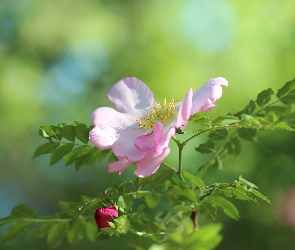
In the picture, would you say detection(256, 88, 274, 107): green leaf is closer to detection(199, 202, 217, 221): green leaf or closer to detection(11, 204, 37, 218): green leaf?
detection(199, 202, 217, 221): green leaf

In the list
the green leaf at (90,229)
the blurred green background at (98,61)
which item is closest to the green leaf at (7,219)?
the green leaf at (90,229)

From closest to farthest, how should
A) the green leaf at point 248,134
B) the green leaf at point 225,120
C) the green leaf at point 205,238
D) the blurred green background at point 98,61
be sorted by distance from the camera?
the green leaf at point 205,238 < the green leaf at point 225,120 < the green leaf at point 248,134 < the blurred green background at point 98,61

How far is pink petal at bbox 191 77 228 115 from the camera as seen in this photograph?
2.29 ft

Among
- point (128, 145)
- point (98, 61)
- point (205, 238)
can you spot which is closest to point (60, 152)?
point (128, 145)

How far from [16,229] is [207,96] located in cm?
33

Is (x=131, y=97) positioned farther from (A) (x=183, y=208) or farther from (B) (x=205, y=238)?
(B) (x=205, y=238)

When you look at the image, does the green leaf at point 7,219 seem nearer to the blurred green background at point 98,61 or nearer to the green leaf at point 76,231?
the green leaf at point 76,231

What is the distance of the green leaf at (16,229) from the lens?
2.71 feet

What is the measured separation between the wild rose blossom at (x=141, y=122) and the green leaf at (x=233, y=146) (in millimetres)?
118

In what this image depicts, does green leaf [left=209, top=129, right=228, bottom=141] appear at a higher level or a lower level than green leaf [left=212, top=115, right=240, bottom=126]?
higher

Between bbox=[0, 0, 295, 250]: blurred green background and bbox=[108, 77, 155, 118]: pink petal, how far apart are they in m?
2.11

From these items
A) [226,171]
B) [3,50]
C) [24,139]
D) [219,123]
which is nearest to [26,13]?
[3,50]

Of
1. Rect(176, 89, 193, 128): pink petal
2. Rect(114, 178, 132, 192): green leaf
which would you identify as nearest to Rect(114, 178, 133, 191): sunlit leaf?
Rect(114, 178, 132, 192): green leaf

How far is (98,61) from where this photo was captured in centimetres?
493
